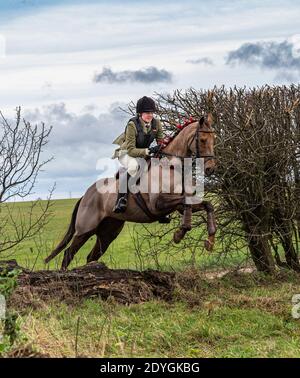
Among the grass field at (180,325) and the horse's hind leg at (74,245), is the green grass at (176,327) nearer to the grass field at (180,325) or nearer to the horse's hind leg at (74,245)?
the grass field at (180,325)

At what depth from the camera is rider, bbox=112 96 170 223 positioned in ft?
44.1

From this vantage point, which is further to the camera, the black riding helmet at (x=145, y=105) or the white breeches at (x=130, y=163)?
the white breeches at (x=130, y=163)

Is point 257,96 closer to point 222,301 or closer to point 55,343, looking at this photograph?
point 222,301

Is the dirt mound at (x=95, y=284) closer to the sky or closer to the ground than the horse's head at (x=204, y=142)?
closer to the ground

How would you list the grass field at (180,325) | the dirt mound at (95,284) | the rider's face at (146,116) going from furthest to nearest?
the rider's face at (146,116), the dirt mound at (95,284), the grass field at (180,325)

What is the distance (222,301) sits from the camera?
38.6 feet

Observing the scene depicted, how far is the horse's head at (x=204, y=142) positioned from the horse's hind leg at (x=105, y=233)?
3019mm

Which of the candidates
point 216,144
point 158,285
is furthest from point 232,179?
point 158,285

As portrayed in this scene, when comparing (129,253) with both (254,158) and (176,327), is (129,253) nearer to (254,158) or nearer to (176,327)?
(254,158)

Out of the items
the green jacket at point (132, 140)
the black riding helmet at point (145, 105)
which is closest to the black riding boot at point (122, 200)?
the green jacket at point (132, 140)

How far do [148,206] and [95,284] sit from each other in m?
2.07

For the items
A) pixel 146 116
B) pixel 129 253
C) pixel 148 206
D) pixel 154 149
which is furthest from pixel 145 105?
pixel 129 253

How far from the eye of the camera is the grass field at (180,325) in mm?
8227

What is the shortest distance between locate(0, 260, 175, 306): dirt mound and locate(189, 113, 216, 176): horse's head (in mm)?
1987
